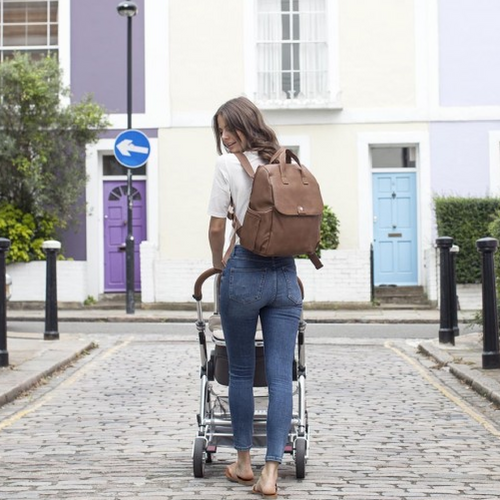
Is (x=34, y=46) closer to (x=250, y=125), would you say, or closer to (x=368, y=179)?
(x=368, y=179)

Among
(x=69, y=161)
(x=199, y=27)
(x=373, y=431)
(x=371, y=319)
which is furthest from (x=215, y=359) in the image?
(x=199, y=27)

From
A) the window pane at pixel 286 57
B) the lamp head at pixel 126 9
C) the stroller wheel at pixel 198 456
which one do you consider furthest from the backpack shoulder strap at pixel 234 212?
the window pane at pixel 286 57

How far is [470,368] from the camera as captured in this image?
33.0ft

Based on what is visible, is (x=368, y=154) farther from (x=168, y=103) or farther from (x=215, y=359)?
(x=215, y=359)

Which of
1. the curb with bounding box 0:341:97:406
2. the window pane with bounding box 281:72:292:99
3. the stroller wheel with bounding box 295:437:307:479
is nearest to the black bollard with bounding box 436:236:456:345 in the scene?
the curb with bounding box 0:341:97:406

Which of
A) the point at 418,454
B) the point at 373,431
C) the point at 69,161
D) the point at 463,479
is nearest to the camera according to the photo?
the point at 463,479

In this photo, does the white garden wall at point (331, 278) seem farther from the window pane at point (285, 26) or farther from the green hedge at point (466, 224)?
the window pane at point (285, 26)

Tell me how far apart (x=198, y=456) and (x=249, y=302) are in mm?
921

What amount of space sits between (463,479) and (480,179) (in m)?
15.6

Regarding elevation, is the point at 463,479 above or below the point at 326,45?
below

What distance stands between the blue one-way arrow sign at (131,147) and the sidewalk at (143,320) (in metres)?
2.64

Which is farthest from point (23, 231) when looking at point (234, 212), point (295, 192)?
point (295, 192)

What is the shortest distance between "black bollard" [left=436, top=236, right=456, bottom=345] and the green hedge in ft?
24.3

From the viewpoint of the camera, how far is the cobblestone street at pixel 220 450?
551cm
